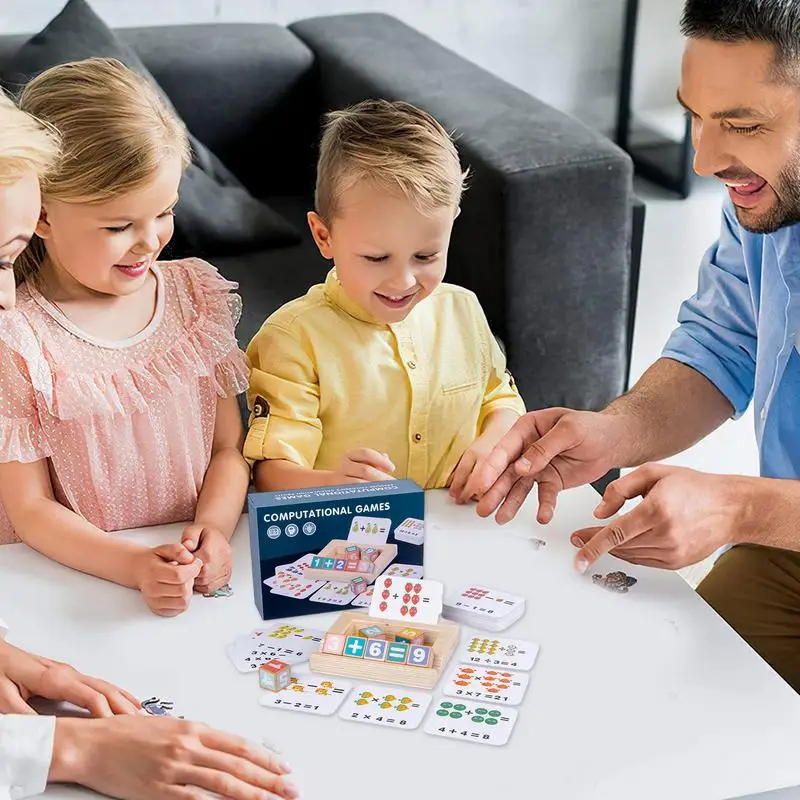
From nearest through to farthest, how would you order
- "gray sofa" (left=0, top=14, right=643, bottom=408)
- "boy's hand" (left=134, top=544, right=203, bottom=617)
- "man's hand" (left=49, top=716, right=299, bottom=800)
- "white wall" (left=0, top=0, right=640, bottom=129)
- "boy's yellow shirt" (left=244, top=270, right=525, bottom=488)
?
"man's hand" (left=49, top=716, right=299, bottom=800), "boy's hand" (left=134, top=544, right=203, bottom=617), "boy's yellow shirt" (left=244, top=270, right=525, bottom=488), "gray sofa" (left=0, top=14, right=643, bottom=408), "white wall" (left=0, top=0, right=640, bottom=129)

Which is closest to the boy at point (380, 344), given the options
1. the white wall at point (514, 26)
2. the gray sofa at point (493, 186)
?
the gray sofa at point (493, 186)

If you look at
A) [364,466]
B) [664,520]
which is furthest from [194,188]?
[664,520]

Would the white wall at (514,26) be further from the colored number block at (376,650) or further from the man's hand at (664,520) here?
the colored number block at (376,650)

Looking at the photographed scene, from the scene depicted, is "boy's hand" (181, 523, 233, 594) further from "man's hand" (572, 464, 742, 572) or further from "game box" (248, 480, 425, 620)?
"man's hand" (572, 464, 742, 572)

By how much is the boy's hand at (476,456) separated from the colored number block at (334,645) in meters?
0.36

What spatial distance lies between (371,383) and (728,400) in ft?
1.83

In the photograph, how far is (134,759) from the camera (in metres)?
1.01

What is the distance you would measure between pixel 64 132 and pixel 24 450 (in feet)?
1.22

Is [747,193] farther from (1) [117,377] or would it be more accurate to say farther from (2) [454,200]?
(1) [117,377]

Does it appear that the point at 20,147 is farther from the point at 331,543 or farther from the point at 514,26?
the point at 514,26

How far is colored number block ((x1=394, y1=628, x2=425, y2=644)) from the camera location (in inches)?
45.4

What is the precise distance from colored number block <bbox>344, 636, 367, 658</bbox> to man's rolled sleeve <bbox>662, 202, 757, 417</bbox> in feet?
2.70

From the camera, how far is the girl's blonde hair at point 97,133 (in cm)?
133

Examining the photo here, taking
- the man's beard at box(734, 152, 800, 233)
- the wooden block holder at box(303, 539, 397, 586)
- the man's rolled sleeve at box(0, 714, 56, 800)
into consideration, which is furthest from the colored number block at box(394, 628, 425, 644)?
the man's beard at box(734, 152, 800, 233)
